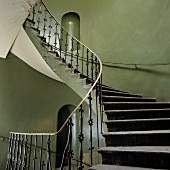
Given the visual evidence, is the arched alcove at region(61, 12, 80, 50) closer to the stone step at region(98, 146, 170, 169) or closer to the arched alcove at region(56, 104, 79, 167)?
the arched alcove at region(56, 104, 79, 167)

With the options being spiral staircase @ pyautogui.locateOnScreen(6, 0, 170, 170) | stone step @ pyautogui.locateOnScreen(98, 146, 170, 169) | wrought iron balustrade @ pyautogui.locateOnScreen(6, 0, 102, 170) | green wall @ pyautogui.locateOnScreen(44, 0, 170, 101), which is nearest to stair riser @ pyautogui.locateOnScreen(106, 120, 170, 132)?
spiral staircase @ pyautogui.locateOnScreen(6, 0, 170, 170)

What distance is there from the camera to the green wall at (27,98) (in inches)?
239

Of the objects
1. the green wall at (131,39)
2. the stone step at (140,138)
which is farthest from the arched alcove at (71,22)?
the stone step at (140,138)

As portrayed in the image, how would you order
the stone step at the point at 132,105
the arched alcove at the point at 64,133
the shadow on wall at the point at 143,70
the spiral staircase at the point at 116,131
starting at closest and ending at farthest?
the spiral staircase at the point at 116,131, the stone step at the point at 132,105, the shadow on wall at the point at 143,70, the arched alcove at the point at 64,133

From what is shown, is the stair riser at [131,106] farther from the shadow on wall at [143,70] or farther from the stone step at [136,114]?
the shadow on wall at [143,70]

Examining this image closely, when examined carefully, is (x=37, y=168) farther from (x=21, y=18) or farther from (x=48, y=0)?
(x=48, y=0)

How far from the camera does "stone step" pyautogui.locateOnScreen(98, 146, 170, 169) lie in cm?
191

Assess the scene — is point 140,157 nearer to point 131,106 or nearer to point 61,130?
point 61,130

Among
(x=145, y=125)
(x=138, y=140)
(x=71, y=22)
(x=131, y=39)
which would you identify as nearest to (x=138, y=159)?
(x=138, y=140)

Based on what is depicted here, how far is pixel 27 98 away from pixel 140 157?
5010 millimetres

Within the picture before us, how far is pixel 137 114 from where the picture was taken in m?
3.00

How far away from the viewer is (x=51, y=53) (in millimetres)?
4277

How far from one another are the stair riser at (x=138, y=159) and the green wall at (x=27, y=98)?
432cm

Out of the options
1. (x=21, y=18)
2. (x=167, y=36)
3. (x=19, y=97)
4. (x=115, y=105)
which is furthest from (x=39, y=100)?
(x=167, y=36)
